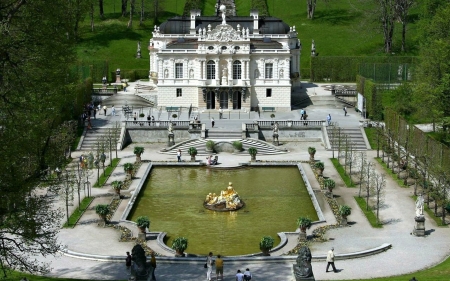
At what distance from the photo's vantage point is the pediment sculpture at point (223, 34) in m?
94.5

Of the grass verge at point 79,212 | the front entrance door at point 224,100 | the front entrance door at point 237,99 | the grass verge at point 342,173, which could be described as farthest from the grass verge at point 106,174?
the front entrance door at point 237,99

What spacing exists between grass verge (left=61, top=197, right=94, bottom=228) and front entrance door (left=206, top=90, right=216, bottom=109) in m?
36.9

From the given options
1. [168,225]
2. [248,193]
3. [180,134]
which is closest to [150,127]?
[180,134]

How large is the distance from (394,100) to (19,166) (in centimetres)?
6477

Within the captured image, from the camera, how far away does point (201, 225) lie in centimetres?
5553

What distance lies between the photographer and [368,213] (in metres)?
57.7

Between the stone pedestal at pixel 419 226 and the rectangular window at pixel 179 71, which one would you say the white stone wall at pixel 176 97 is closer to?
the rectangular window at pixel 179 71

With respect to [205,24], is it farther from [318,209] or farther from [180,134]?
[318,209]

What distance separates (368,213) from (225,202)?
10261mm

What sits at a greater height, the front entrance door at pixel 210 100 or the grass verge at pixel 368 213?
the front entrance door at pixel 210 100

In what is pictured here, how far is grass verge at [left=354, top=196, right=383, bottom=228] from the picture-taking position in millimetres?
54966

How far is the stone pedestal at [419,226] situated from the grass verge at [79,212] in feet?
74.1

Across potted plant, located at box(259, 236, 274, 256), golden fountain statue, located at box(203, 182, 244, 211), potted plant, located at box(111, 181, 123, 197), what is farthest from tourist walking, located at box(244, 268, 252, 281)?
potted plant, located at box(111, 181, 123, 197)

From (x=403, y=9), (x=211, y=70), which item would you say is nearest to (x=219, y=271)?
(x=211, y=70)
